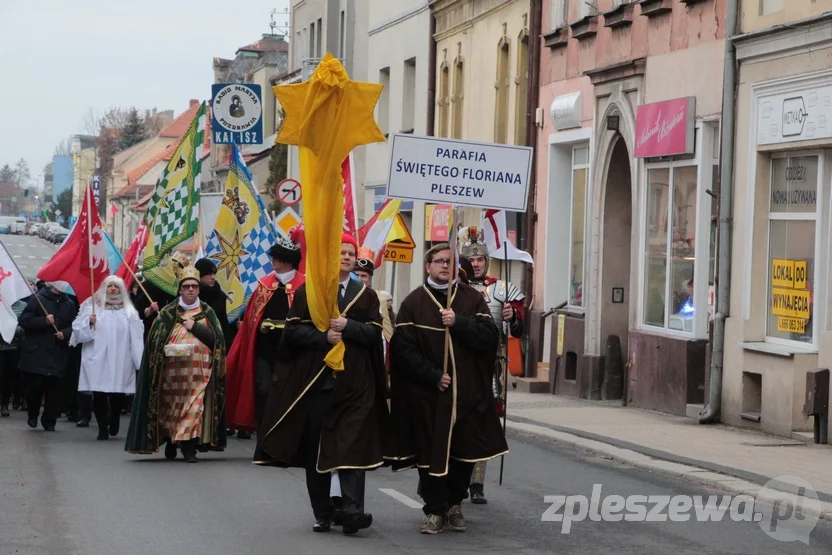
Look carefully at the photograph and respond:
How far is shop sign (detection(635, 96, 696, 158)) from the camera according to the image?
20.0 metres

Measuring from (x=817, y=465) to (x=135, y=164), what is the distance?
99241 millimetres

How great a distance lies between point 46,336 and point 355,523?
359 inches

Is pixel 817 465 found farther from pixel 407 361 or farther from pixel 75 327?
pixel 75 327

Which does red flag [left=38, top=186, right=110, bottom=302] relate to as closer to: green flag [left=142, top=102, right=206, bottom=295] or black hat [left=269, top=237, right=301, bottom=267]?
green flag [left=142, top=102, right=206, bottom=295]

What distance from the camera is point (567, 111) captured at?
2445 cm

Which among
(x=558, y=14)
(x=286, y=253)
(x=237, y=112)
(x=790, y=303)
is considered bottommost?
(x=790, y=303)

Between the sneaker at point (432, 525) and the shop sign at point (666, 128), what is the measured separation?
35.7ft

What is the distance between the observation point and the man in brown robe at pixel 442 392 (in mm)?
9977

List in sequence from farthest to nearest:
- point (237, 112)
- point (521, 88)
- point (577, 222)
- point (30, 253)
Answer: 1. point (30, 253)
2. point (521, 88)
3. point (237, 112)
4. point (577, 222)

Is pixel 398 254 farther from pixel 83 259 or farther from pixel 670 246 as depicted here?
pixel 83 259

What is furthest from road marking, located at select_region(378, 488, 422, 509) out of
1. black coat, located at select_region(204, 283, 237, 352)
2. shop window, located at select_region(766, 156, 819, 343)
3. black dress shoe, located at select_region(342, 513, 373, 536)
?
shop window, located at select_region(766, 156, 819, 343)

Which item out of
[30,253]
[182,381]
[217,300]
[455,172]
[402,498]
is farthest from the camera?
[30,253]

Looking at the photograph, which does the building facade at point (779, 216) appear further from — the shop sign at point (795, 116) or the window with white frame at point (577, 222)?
the window with white frame at point (577, 222)

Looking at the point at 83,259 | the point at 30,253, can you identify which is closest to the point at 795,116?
the point at 83,259
